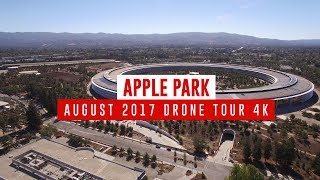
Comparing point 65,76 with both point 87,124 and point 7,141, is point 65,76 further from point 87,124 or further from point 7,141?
point 7,141

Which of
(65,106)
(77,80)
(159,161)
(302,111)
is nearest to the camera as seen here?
(159,161)

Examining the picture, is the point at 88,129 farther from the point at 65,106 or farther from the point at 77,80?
the point at 77,80

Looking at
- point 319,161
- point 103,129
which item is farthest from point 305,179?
point 103,129

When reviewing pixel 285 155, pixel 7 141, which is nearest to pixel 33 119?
pixel 7 141

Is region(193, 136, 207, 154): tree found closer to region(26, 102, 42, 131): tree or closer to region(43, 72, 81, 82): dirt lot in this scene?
region(26, 102, 42, 131): tree

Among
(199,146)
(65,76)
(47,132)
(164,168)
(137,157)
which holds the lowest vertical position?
(164,168)

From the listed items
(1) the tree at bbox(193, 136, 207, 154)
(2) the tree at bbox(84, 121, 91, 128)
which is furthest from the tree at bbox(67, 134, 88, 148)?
(1) the tree at bbox(193, 136, 207, 154)

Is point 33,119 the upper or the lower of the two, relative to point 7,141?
upper
